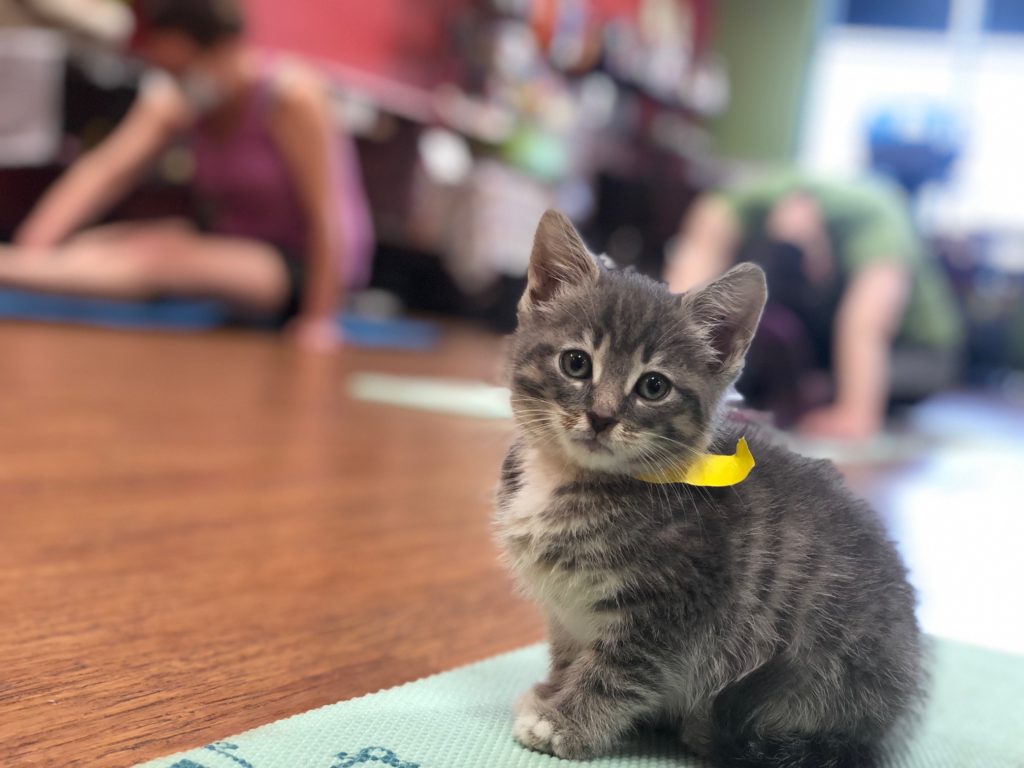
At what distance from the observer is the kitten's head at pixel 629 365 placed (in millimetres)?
814

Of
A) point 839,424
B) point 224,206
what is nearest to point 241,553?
point 839,424

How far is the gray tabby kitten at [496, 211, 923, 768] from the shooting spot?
0.80 meters

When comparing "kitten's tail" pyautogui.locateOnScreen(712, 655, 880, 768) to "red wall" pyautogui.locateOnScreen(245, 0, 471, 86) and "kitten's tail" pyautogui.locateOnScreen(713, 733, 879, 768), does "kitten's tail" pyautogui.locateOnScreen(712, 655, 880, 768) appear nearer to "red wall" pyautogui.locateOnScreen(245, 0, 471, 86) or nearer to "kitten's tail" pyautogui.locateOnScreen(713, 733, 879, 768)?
"kitten's tail" pyautogui.locateOnScreen(713, 733, 879, 768)

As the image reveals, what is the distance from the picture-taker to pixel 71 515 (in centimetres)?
133

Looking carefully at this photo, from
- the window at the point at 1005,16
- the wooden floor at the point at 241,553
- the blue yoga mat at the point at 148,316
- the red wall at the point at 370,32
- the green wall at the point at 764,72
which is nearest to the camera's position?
the wooden floor at the point at 241,553

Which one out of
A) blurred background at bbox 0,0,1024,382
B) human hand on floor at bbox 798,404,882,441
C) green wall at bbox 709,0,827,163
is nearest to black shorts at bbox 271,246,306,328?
blurred background at bbox 0,0,1024,382

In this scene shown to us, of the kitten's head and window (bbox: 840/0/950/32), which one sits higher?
window (bbox: 840/0/950/32)

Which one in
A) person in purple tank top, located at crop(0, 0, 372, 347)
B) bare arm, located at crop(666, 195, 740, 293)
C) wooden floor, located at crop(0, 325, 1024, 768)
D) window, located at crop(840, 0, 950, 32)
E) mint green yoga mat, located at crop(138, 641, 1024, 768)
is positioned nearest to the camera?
mint green yoga mat, located at crop(138, 641, 1024, 768)

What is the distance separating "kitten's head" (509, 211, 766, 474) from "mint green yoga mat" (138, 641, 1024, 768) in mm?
238

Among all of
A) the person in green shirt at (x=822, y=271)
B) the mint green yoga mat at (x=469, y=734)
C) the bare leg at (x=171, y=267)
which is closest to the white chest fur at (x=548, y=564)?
the mint green yoga mat at (x=469, y=734)

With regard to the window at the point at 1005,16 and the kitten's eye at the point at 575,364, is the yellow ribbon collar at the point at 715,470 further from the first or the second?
the window at the point at 1005,16

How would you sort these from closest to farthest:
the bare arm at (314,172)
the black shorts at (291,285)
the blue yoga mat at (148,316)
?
the blue yoga mat at (148,316)
the bare arm at (314,172)
the black shorts at (291,285)

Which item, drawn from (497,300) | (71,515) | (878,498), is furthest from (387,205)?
(71,515)

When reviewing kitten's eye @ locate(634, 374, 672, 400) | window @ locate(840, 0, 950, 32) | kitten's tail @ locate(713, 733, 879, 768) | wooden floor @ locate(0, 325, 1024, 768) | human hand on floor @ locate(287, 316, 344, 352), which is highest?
window @ locate(840, 0, 950, 32)
